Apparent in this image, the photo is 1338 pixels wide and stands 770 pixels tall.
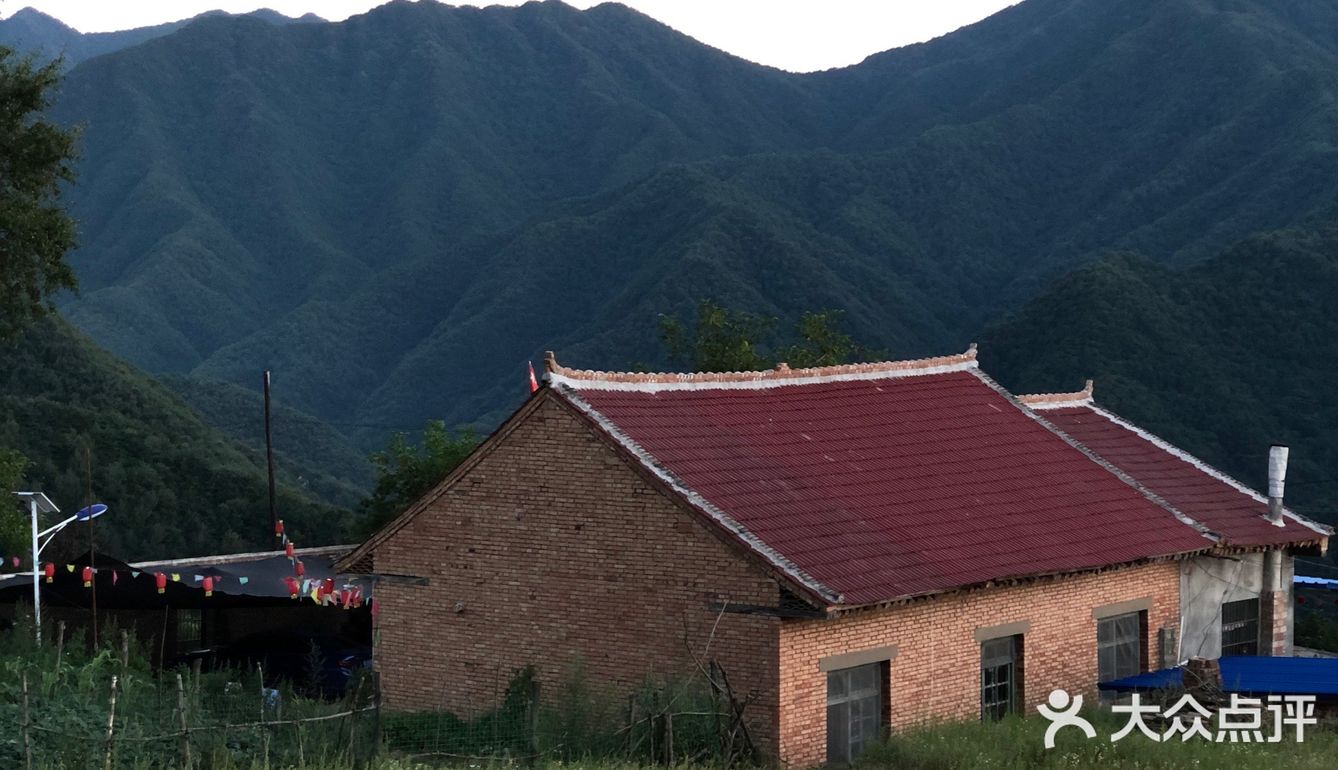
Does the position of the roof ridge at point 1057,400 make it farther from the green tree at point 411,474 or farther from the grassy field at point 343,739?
the green tree at point 411,474

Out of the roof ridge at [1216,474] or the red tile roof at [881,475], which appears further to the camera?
the roof ridge at [1216,474]

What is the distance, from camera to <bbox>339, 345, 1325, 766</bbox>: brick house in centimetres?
2012

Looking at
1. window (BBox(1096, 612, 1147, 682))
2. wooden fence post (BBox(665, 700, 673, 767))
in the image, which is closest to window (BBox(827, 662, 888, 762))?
wooden fence post (BBox(665, 700, 673, 767))

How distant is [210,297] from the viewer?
128m

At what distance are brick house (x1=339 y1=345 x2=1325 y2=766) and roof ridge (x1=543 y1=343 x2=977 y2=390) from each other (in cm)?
5

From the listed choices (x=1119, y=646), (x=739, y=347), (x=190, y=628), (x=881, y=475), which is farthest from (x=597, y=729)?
(x=739, y=347)

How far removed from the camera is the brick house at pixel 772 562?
66.0 ft

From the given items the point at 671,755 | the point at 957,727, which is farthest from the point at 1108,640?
the point at 671,755

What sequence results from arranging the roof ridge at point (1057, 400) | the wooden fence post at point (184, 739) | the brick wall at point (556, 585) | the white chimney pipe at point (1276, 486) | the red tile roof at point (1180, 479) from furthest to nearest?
the roof ridge at point (1057, 400) → the white chimney pipe at point (1276, 486) → the red tile roof at point (1180, 479) → the brick wall at point (556, 585) → the wooden fence post at point (184, 739)

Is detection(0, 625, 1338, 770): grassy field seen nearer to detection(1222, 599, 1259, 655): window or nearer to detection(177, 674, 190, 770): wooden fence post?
detection(177, 674, 190, 770): wooden fence post

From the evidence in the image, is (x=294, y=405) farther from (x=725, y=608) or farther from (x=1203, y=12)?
(x=725, y=608)

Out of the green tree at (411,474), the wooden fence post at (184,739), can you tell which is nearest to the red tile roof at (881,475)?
the wooden fence post at (184,739)

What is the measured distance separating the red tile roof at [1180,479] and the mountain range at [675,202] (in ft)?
112

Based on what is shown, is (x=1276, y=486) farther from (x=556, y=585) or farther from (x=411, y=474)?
(x=411, y=474)
